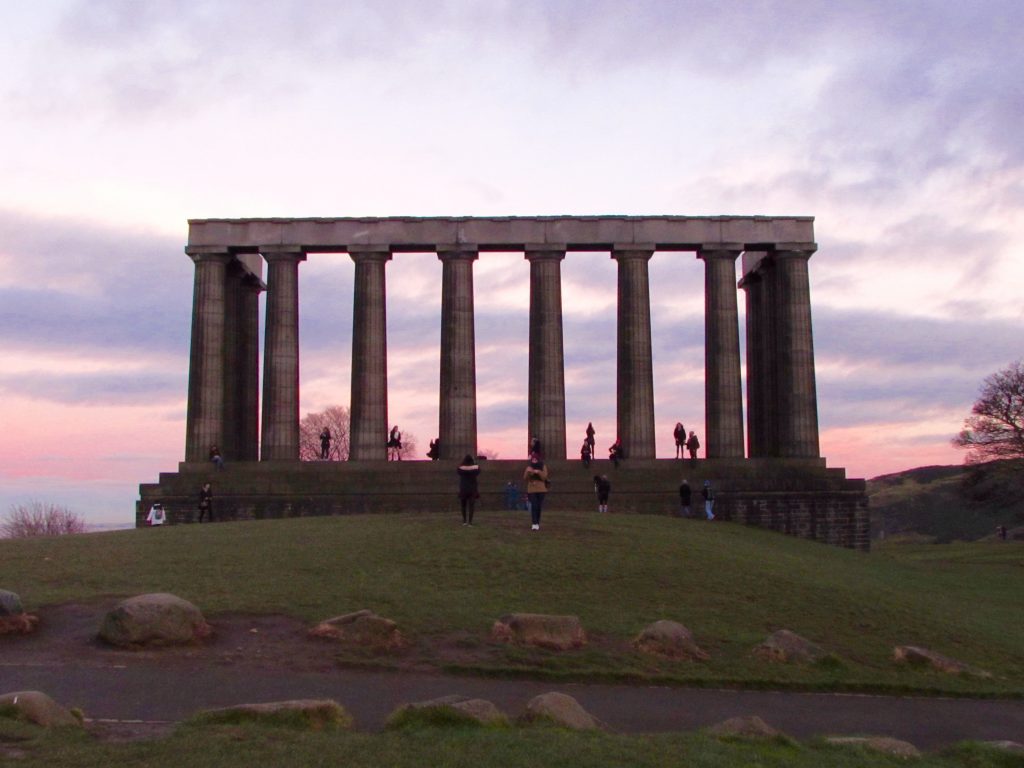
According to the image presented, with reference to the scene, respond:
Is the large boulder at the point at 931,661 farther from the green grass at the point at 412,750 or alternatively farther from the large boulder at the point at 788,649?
the green grass at the point at 412,750

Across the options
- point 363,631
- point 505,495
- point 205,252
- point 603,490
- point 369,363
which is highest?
point 205,252

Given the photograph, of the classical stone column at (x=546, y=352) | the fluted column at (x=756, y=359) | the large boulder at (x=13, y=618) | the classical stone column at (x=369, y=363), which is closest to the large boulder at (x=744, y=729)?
the large boulder at (x=13, y=618)

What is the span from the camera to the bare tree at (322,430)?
366 feet

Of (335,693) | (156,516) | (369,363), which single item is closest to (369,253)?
(369,363)

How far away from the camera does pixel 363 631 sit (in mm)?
19406

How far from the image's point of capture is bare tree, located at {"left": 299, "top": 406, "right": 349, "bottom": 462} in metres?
112

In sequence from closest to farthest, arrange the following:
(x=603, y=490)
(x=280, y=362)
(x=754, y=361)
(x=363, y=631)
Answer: (x=363, y=631), (x=603, y=490), (x=280, y=362), (x=754, y=361)

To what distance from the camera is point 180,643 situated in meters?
18.6

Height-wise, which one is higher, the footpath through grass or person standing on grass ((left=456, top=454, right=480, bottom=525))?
person standing on grass ((left=456, top=454, right=480, bottom=525))

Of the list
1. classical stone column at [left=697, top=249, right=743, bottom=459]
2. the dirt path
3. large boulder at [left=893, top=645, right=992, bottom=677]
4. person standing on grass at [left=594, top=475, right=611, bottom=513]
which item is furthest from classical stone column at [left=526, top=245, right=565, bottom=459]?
the dirt path

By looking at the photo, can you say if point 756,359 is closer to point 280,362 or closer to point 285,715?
point 280,362

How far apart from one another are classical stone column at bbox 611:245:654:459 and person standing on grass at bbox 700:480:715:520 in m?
6.53

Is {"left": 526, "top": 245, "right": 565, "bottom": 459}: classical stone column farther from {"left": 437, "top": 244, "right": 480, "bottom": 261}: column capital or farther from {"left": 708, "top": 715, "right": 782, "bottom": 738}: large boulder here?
{"left": 708, "top": 715, "right": 782, "bottom": 738}: large boulder

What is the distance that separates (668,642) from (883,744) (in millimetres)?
6216
